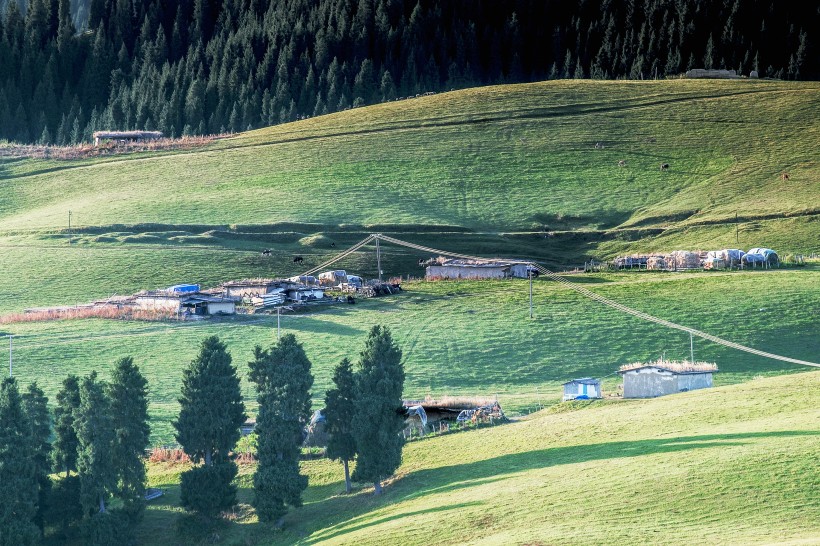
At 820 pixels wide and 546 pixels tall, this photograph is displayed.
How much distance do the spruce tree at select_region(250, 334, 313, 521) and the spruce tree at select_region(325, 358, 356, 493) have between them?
1.02m

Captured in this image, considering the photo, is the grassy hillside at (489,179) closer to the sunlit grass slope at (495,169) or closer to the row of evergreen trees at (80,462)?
the sunlit grass slope at (495,169)

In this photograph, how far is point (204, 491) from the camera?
51.3 meters

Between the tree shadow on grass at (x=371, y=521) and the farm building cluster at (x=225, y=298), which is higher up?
the farm building cluster at (x=225, y=298)

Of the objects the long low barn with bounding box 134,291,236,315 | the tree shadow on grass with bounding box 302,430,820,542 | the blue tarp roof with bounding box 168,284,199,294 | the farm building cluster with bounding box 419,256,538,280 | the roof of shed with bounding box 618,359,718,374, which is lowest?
the tree shadow on grass with bounding box 302,430,820,542

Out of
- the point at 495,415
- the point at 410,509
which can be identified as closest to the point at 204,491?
the point at 410,509

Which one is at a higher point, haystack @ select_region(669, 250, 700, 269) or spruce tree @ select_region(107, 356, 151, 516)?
haystack @ select_region(669, 250, 700, 269)

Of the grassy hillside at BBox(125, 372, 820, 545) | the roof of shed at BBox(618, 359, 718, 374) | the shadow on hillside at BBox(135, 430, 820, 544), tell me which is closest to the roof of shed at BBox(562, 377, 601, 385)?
the roof of shed at BBox(618, 359, 718, 374)

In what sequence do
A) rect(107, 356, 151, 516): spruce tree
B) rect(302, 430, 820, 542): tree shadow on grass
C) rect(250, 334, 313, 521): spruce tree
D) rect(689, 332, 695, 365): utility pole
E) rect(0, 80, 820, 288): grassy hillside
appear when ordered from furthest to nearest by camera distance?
rect(0, 80, 820, 288): grassy hillside < rect(689, 332, 695, 365): utility pole < rect(107, 356, 151, 516): spruce tree < rect(250, 334, 313, 521): spruce tree < rect(302, 430, 820, 542): tree shadow on grass

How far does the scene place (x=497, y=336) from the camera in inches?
2950

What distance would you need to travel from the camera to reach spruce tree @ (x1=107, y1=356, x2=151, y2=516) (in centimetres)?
5181

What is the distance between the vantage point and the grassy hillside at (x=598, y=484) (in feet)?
131

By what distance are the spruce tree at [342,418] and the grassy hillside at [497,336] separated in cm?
935

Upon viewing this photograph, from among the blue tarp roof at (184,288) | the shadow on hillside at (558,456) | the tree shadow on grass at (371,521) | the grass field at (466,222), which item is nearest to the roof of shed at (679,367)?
the grass field at (466,222)

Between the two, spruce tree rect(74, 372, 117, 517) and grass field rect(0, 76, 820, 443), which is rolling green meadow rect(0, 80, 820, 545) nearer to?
grass field rect(0, 76, 820, 443)
